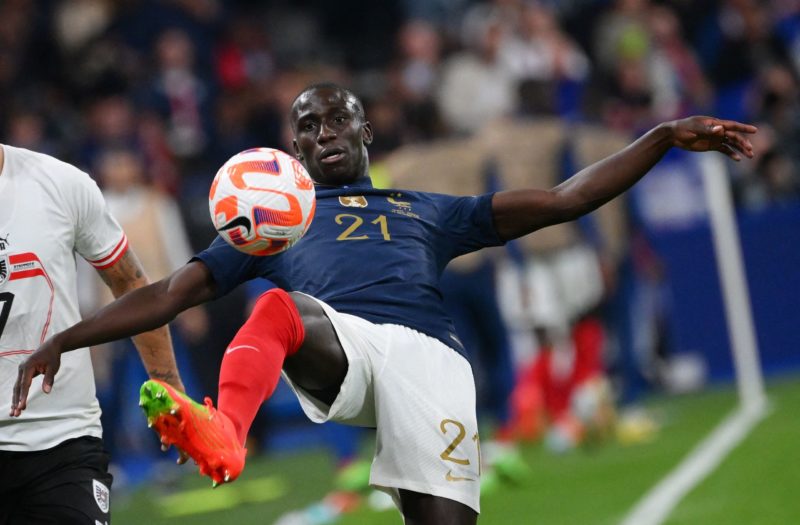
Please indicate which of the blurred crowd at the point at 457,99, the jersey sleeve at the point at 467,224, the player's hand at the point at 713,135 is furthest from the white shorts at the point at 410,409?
the blurred crowd at the point at 457,99

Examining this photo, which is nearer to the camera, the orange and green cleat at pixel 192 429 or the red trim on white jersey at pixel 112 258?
the orange and green cleat at pixel 192 429

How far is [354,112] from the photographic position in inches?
212

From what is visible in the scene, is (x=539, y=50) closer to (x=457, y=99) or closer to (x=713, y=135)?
(x=457, y=99)

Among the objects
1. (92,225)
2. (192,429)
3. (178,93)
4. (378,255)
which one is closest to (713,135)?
(378,255)

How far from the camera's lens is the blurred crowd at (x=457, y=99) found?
1128 cm

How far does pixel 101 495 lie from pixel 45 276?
2.42 feet

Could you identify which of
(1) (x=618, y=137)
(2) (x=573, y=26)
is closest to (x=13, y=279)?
(1) (x=618, y=137)

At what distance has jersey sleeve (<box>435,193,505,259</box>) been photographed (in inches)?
201

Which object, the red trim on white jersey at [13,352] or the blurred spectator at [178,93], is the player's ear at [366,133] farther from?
the blurred spectator at [178,93]

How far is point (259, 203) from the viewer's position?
4496mm

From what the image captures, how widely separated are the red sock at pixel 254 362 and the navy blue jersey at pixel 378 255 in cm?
47

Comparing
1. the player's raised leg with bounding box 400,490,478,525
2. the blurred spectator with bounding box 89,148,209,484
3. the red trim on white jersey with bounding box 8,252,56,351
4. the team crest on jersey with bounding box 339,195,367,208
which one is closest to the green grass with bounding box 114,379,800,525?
the blurred spectator with bounding box 89,148,209,484

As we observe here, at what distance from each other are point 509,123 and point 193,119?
14.9 ft

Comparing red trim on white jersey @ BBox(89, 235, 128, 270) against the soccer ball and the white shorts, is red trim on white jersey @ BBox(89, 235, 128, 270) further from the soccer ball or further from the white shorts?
the white shorts
